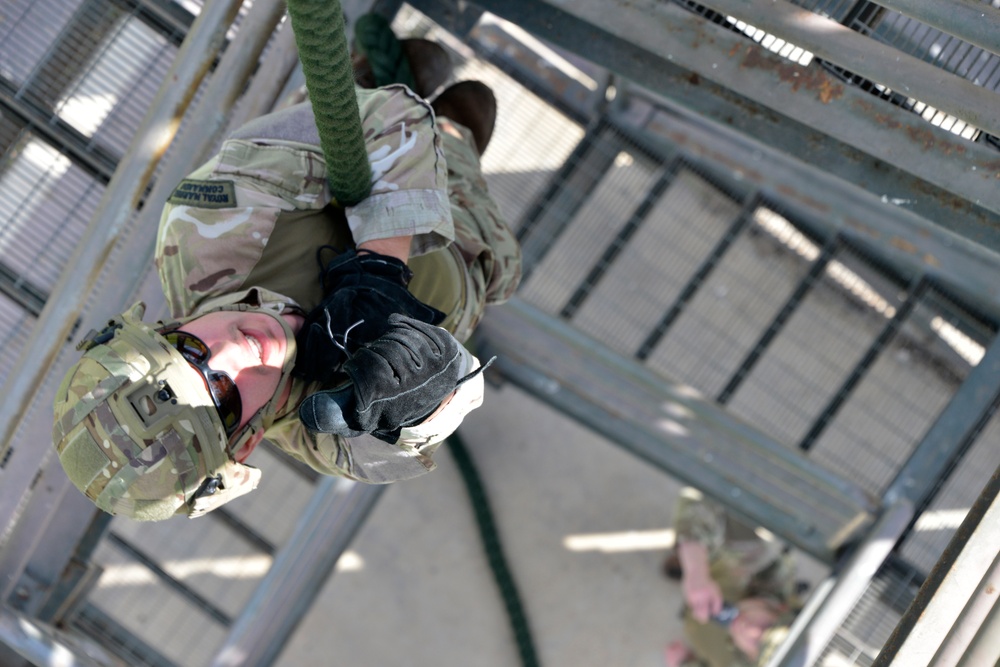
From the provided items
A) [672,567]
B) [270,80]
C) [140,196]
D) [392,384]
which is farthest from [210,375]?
[672,567]

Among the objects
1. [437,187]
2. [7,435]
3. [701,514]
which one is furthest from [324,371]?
[701,514]

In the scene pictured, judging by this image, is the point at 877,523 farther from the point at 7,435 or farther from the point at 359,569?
the point at 359,569

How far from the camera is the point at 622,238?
328 cm

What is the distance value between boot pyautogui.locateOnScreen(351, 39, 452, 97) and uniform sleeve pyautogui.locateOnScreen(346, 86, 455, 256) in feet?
1.58

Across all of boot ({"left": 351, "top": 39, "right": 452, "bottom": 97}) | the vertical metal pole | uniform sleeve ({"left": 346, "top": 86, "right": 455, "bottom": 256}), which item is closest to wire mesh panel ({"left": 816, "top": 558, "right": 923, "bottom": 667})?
uniform sleeve ({"left": 346, "top": 86, "right": 455, "bottom": 256})

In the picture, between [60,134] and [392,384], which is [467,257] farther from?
[60,134]

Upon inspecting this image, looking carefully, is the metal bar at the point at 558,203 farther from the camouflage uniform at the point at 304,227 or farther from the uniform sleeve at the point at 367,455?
the uniform sleeve at the point at 367,455

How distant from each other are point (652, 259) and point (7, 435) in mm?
2097

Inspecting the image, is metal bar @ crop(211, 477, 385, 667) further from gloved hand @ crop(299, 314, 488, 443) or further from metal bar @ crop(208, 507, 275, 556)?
gloved hand @ crop(299, 314, 488, 443)

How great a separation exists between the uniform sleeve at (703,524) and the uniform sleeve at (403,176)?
2.53 meters

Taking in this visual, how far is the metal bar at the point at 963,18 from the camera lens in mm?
1624

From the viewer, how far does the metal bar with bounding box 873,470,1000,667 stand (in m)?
1.56

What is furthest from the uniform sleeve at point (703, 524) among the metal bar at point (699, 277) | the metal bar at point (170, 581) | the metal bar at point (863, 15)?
the metal bar at point (863, 15)

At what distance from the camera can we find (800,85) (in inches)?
78.5
